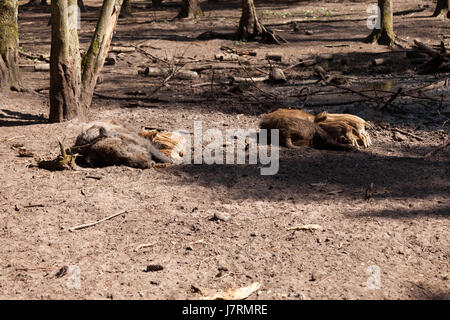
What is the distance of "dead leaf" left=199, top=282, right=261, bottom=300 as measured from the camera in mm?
4297

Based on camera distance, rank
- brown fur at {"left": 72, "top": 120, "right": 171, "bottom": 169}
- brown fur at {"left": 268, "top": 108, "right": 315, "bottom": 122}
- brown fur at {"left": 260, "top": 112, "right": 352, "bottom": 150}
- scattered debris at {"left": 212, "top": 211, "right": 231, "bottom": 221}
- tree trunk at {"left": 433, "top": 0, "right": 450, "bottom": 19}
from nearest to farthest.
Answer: scattered debris at {"left": 212, "top": 211, "right": 231, "bottom": 221}
brown fur at {"left": 72, "top": 120, "right": 171, "bottom": 169}
brown fur at {"left": 260, "top": 112, "right": 352, "bottom": 150}
brown fur at {"left": 268, "top": 108, "right": 315, "bottom": 122}
tree trunk at {"left": 433, "top": 0, "right": 450, "bottom": 19}

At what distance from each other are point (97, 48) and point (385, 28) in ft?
29.9

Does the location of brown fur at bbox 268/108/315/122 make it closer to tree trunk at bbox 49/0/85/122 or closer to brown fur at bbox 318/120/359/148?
brown fur at bbox 318/120/359/148

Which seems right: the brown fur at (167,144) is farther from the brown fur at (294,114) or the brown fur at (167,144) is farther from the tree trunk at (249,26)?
the tree trunk at (249,26)

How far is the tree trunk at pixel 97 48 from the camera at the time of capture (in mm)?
8781

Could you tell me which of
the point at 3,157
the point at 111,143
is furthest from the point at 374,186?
the point at 3,157

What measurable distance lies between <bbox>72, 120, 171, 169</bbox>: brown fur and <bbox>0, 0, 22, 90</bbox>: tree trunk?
12.0 feet

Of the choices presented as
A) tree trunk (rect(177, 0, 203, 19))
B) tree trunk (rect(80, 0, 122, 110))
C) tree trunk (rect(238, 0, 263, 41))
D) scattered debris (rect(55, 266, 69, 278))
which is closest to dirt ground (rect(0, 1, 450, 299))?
scattered debris (rect(55, 266, 69, 278))

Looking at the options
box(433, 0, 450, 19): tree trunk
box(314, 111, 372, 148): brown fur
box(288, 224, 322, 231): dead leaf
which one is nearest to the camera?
box(288, 224, 322, 231): dead leaf

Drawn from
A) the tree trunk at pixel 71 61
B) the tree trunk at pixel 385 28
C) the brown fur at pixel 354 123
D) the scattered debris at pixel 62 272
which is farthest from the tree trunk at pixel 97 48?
the tree trunk at pixel 385 28

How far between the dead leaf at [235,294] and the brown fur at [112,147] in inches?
117

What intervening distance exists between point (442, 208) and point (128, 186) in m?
3.37

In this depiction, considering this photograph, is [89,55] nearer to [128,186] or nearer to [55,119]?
[55,119]

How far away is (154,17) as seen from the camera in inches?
886
